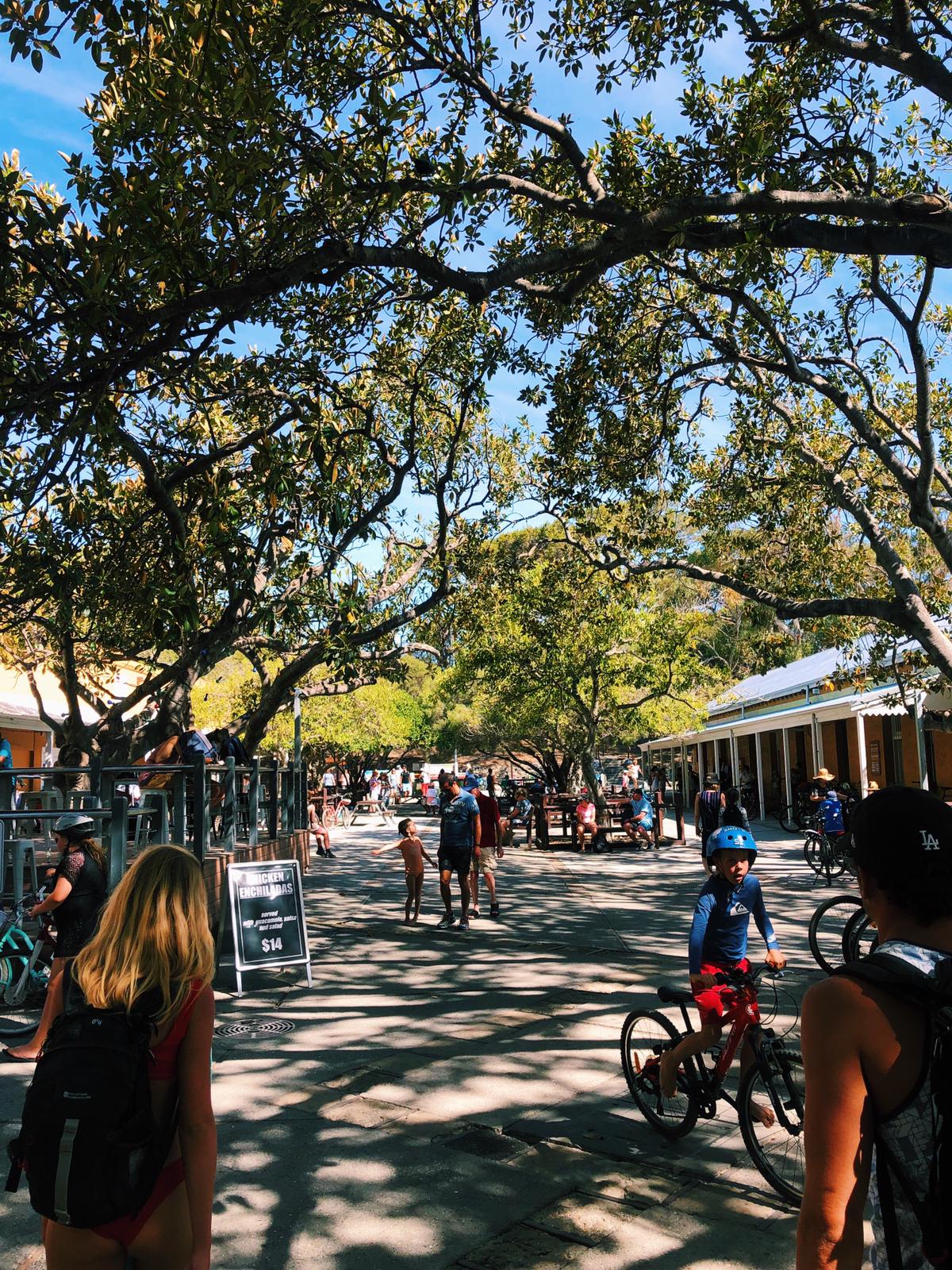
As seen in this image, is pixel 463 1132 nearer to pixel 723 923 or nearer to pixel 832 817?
pixel 723 923

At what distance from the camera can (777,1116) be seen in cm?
475

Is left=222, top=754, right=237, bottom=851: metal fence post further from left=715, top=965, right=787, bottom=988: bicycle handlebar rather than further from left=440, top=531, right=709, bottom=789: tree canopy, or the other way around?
left=440, top=531, right=709, bottom=789: tree canopy

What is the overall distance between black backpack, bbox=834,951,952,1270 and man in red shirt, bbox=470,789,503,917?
37.9 ft

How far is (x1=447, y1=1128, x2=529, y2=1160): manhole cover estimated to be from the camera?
508 centimetres

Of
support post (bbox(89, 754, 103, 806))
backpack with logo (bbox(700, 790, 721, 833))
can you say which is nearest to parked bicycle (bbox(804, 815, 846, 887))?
backpack with logo (bbox(700, 790, 721, 833))

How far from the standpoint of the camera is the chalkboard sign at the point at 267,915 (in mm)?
9016

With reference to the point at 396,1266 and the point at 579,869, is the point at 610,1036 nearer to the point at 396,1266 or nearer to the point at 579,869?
the point at 396,1266

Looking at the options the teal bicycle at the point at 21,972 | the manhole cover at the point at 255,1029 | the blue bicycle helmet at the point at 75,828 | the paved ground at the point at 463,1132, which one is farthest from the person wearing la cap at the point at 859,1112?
the teal bicycle at the point at 21,972

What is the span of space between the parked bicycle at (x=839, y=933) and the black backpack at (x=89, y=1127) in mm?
5284

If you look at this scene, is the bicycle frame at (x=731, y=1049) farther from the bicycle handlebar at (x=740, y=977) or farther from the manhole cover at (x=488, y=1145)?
the manhole cover at (x=488, y=1145)

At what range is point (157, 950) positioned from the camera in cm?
252

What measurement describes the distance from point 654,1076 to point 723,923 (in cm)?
89

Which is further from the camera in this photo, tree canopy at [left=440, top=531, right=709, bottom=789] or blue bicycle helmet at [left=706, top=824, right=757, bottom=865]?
tree canopy at [left=440, top=531, right=709, bottom=789]

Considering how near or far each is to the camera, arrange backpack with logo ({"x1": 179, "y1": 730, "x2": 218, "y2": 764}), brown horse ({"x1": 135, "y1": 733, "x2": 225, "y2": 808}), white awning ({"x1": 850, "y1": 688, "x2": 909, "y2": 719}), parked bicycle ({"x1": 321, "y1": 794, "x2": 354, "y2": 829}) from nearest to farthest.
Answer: brown horse ({"x1": 135, "y1": 733, "x2": 225, "y2": 808}), backpack with logo ({"x1": 179, "y1": 730, "x2": 218, "y2": 764}), white awning ({"x1": 850, "y1": 688, "x2": 909, "y2": 719}), parked bicycle ({"x1": 321, "y1": 794, "x2": 354, "y2": 829})
